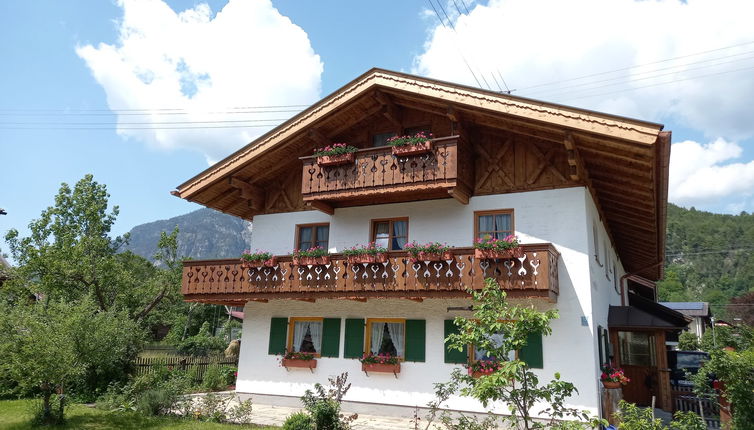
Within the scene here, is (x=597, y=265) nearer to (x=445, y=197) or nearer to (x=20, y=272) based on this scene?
(x=445, y=197)

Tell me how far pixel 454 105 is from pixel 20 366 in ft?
38.2

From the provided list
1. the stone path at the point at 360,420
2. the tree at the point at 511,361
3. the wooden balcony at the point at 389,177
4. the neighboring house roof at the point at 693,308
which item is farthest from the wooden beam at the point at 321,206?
the neighboring house roof at the point at 693,308

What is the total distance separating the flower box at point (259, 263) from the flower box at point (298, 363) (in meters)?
2.82

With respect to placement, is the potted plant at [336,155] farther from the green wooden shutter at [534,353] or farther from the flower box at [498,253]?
the green wooden shutter at [534,353]

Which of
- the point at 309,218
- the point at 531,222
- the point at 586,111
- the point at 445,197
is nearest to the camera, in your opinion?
the point at 586,111

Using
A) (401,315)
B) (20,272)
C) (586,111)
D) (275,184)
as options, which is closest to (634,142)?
(586,111)

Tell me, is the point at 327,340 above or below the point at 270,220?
below

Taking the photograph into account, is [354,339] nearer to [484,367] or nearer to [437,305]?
[437,305]

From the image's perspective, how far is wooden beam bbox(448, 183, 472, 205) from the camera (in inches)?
531

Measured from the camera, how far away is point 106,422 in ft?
40.8

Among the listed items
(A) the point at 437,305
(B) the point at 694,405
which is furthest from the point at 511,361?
(B) the point at 694,405

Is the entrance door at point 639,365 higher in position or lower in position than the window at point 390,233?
lower

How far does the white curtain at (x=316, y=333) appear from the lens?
15445 mm

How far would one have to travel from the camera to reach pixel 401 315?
14.4 metres
